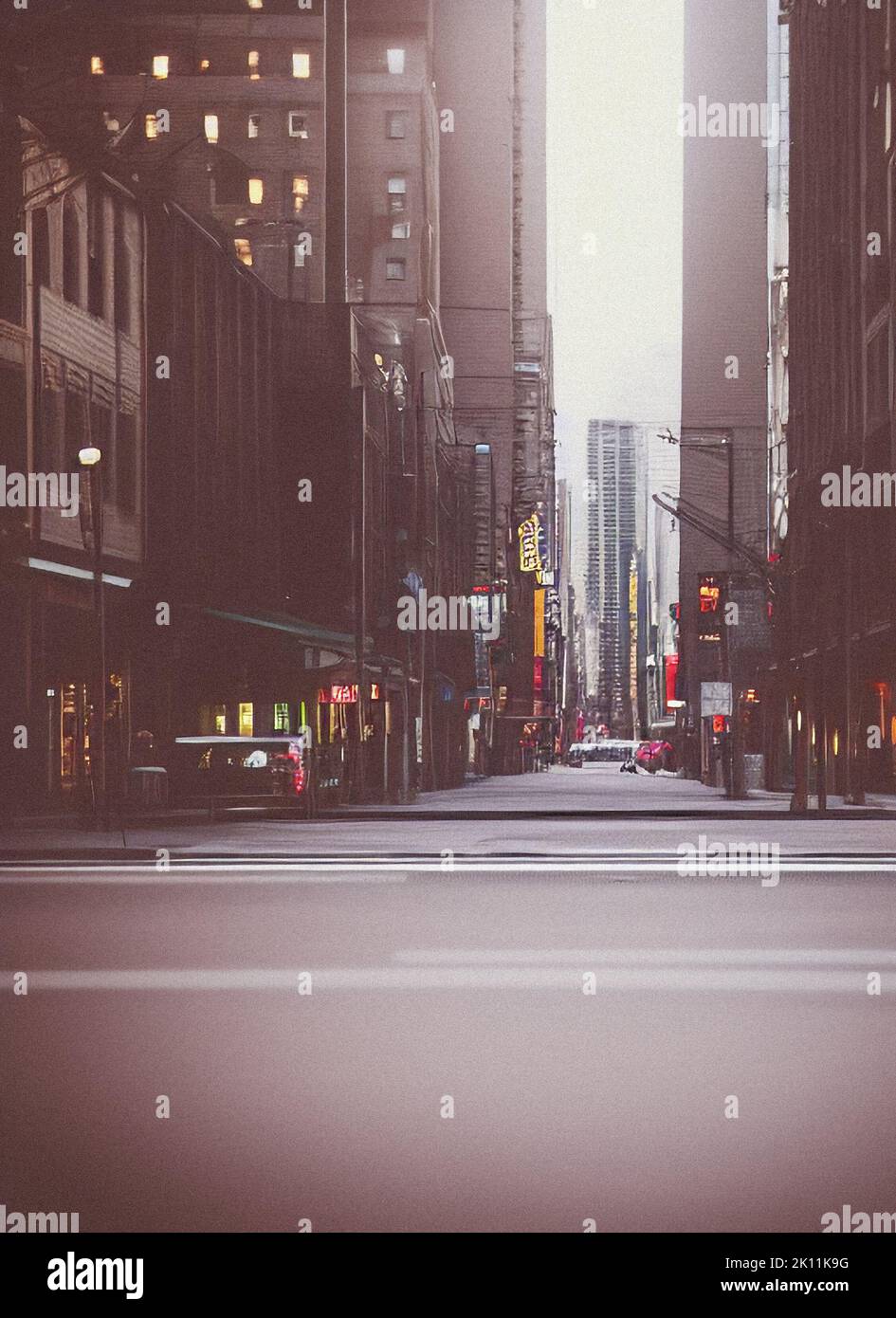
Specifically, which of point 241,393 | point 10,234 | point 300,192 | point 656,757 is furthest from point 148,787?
point 656,757

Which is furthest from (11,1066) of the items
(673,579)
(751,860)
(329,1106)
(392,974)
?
(673,579)

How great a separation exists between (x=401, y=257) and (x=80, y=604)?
60.2 metres

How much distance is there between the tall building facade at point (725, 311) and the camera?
10050cm

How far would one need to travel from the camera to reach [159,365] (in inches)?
1751

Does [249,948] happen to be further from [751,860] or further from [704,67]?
[704,67]

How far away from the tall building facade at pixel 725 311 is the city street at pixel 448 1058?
60.9 metres

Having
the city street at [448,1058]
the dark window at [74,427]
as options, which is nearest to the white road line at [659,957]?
the city street at [448,1058]

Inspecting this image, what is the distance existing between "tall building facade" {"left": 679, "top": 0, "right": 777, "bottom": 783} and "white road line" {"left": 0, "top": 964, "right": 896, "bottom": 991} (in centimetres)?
6365

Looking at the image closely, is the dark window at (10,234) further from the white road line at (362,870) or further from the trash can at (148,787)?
the white road line at (362,870)

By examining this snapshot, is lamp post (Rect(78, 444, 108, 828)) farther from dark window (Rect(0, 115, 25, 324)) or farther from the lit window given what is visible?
the lit window

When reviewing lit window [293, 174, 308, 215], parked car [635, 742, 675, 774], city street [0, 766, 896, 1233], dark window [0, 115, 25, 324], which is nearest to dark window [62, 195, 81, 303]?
dark window [0, 115, 25, 324]

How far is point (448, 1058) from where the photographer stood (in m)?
9.45

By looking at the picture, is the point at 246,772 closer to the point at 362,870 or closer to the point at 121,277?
the point at 121,277
